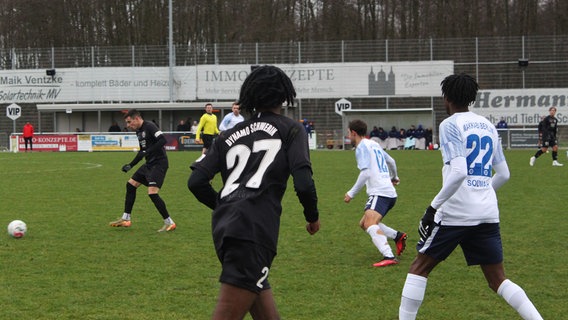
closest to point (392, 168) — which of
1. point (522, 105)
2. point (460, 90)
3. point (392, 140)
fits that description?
point (460, 90)

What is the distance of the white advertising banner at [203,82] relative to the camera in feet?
135

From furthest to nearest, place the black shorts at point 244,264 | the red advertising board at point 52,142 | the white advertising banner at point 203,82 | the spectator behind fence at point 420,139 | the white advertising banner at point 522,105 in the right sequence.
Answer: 1. the white advertising banner at point 203,82
2. the white advertising banner at point 522,105
3. the red advertising board at point 52,142
4. the spectator behind fence at point 420,139
5. the black shorts at point 244,264

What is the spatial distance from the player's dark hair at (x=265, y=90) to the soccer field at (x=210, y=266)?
245 cm

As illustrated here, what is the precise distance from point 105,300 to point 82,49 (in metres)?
40.6

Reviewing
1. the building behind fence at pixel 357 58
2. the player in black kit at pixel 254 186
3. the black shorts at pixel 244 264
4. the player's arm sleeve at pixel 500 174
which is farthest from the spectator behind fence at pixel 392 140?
the black shorts at pixel 244 264

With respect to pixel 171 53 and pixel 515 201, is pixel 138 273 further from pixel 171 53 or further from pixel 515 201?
pixel 171 53

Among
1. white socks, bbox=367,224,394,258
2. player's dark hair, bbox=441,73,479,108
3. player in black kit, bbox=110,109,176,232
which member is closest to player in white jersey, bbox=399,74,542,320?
player's dark hair, bbox=441,73,479,108

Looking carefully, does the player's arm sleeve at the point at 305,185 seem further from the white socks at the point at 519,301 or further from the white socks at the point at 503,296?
the white socks at the point at 519,301

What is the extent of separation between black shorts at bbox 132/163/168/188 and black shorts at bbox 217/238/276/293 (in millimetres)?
6569

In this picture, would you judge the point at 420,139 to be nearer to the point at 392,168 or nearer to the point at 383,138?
the point at 383,138

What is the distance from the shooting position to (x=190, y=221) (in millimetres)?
10797

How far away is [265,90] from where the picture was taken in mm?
3572

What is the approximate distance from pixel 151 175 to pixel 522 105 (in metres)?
33.7

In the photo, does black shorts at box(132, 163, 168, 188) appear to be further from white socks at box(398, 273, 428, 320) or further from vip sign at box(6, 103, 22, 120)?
vip sign at box(6, 103, 22, 120)
